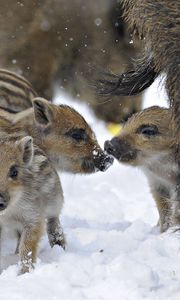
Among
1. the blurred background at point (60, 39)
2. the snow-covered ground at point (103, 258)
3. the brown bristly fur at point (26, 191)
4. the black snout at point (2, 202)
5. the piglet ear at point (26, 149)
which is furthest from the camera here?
the blurred background at point (60, 39)

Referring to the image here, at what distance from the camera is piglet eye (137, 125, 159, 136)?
232 inches

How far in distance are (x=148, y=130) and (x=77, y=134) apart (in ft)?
1.49

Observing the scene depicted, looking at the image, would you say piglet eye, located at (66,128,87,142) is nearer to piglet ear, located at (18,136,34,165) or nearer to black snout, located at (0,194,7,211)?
piglet ear, located at (18,136,34,165)

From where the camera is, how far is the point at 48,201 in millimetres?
5406

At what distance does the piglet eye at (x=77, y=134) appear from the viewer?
588 centimetres

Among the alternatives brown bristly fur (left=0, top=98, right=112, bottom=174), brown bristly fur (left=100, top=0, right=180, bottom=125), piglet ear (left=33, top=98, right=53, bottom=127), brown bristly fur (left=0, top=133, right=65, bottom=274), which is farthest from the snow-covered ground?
piglet ear (left=33, top=98, right=53, bottom=127)

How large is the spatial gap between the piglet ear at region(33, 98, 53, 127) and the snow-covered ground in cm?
73

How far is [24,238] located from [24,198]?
8.9 inches

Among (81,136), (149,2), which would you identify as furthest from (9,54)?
(149,2)

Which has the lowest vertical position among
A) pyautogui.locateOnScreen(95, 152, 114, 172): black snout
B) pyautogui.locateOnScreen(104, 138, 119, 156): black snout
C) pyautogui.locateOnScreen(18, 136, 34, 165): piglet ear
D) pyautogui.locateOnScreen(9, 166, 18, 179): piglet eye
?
pyautogui.locateOnScreen(9, 166, 18, 179): piglet eye

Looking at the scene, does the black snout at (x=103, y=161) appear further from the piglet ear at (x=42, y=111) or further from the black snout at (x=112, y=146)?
the piglet ear at (x=42, y=111)

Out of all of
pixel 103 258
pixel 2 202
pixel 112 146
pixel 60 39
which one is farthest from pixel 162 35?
pixel 60 39

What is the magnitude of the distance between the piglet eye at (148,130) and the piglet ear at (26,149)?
37.1 inches

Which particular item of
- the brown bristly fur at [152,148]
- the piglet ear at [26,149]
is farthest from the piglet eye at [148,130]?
the piglet ear at [26,149]
